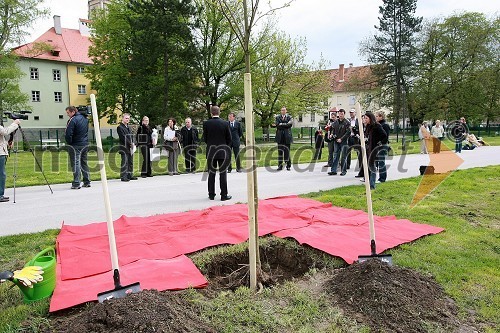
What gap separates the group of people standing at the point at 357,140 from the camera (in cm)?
958

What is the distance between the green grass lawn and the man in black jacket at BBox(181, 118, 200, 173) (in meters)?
6.31

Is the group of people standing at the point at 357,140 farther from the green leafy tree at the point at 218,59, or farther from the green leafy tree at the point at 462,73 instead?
the green leafy tree at the point at 462,73

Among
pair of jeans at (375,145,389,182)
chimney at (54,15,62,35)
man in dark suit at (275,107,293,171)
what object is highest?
chimney at (54,15,62,35)

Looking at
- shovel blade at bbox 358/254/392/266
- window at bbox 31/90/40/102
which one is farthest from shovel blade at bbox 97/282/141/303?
window at bbox 31/90/40/102

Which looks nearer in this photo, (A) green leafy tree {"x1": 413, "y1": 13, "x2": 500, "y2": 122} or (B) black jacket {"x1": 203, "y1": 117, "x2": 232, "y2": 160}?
(B) black jacket {"x1": 203, "y1": 117, "x2": 232, "y2": 160}

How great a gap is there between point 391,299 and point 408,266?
124cm

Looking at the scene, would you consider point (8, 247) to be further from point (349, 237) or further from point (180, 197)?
point (349, 237)

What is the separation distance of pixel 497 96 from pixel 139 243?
47.2 meters

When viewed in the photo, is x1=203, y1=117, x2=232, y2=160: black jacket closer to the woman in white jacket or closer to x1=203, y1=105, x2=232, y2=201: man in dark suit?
x1=203, y1=105, x2=232, y2=201: man in dark suit

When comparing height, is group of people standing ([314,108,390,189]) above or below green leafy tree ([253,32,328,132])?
below

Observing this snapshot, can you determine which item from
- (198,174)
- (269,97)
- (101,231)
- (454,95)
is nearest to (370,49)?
(454,95)

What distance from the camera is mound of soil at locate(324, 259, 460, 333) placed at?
3.11 metres

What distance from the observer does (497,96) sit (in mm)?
42281

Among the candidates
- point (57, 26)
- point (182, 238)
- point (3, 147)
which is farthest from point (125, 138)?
point (57, 26)
